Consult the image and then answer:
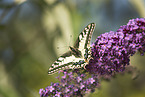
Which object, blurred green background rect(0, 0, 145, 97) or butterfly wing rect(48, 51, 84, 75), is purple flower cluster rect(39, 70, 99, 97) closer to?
butterfly wing rect(48, 51, 84, 75)

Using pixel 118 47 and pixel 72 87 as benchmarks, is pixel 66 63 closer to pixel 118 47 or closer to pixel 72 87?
pixel 72 87

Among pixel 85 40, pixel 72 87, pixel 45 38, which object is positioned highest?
pixel 45 38

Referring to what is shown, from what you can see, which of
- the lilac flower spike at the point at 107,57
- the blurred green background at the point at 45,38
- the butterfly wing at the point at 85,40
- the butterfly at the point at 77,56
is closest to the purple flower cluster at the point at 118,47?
the lilac flower spike at the point at 107,57

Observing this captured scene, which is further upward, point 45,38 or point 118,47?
point 45,38

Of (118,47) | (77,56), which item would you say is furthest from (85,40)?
(118,47)

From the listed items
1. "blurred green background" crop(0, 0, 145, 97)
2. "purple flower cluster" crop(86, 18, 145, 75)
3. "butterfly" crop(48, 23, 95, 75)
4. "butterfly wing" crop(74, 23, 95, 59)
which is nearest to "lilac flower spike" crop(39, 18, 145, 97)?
"purple flower cluster" crop(86, 18, 145, 75)

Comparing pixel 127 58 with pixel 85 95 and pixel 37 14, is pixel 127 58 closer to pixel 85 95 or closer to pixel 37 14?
pixel 85 95

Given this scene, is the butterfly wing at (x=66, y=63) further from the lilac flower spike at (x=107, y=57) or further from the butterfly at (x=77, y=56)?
the lilac flower spike at (x=107, y=57)

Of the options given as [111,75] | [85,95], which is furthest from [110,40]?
[85,95]
